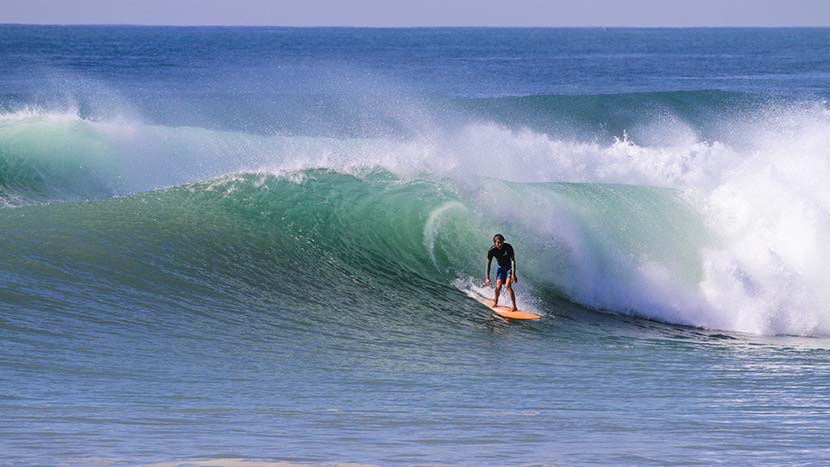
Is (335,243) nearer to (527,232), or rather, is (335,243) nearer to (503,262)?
(527,232)

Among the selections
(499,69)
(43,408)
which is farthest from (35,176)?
(499,69)

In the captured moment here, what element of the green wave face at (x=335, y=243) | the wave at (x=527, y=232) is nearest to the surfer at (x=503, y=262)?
the green wave face at (x=335, y=243)

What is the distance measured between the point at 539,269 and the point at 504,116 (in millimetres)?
19735

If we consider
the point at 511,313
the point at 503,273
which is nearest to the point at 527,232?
the point at 503,273

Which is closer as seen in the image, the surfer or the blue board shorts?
the surfer

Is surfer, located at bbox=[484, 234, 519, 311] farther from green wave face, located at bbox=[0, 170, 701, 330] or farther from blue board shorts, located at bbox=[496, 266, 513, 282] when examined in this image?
green wave face, located at bbox=[0, 170, 701, 330]

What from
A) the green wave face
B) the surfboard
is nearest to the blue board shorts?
the surfboard

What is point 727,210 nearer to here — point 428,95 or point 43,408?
point 43,408

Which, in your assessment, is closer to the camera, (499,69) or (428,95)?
(428,95)

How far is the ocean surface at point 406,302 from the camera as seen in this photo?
7.12 meters

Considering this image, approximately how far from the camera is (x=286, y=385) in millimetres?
8523

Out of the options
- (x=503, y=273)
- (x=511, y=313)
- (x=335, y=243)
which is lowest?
(x=511, y=313)

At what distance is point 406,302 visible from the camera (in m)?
12.4

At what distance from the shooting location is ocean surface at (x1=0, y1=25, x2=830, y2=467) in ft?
23.4
